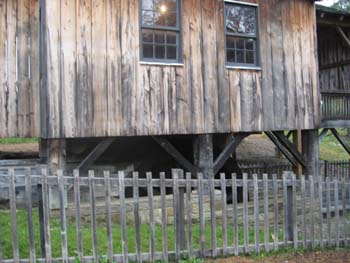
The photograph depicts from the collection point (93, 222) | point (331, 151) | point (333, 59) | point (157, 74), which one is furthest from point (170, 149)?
point (331, 151)

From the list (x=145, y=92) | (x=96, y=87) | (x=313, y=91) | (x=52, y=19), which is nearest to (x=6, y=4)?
(x=52, y=19)

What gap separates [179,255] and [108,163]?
5.01 meters

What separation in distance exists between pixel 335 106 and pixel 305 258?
7080 millimetres

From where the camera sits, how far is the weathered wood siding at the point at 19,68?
8492 mm

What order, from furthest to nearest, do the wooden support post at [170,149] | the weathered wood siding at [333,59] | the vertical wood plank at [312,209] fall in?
1. the weathered wood siding at [333,59]
2. the wooden support post at [170,149]
3. the vertical wood plank at [312,209]

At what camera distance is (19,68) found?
8.56m

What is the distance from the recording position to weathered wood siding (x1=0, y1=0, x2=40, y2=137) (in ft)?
27.9

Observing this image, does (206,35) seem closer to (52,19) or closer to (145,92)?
→ (145,92)

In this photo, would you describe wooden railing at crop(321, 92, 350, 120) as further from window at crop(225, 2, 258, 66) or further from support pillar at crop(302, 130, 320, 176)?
window at crop(225, 2, 258, 66)

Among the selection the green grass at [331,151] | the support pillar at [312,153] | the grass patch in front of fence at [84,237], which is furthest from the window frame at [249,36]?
the green grass at [331,151]

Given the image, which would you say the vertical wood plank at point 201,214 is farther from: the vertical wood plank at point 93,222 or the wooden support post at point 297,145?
the wooden support post at point 297,145

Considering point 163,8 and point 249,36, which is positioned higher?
point 163,8

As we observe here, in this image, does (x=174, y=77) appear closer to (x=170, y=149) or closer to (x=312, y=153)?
(x=170, y=149)

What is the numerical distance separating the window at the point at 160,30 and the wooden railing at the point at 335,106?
540 cm
